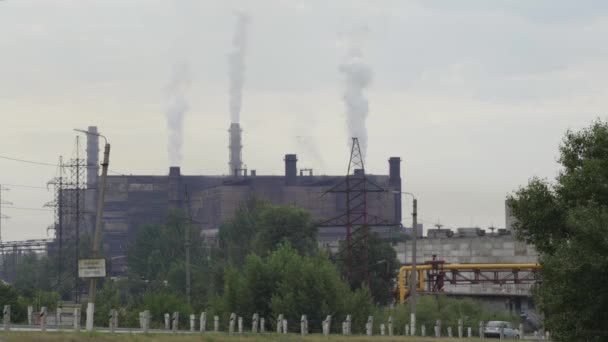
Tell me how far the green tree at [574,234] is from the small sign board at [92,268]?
14995 mm

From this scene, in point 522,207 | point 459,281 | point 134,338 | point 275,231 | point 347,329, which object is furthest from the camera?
point 275,231

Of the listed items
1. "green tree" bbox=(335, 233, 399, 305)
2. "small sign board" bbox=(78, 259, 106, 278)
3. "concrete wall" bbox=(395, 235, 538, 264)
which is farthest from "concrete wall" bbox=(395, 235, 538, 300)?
"small sign board" bbox=(78, 259, 106, 278)

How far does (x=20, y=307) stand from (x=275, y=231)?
65889 mm

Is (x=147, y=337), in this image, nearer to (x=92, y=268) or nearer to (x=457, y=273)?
(x=92, y=268)

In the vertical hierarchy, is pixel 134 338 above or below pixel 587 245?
below

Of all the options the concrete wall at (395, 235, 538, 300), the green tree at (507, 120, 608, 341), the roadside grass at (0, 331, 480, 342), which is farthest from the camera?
the concrete wall at (395, 235, 538, 300)

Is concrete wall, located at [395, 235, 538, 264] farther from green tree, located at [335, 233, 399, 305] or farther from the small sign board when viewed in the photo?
the small sign board

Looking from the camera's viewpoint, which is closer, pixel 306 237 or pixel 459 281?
pixel 459 281

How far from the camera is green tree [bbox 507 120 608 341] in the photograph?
41.9 metres

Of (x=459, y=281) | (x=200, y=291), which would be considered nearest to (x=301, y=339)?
(x=459, y=281)

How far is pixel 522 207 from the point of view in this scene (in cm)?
4591

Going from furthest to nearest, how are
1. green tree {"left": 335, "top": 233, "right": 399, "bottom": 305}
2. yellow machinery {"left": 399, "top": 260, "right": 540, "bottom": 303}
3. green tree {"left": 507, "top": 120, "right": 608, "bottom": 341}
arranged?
Result: green tree {"left": 335, "top": 233, "right": 399, "bottom": 305}, yellow machinery {"left": 399, "top": 260, "right": 540, "bottom": 303}, green tree {"left": 507, "top": 120, "right": 608, "bottom": 341}

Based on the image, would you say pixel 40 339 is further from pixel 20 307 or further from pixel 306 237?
pixel 306 237

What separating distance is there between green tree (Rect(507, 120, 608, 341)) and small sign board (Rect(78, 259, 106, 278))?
49.2 ft
